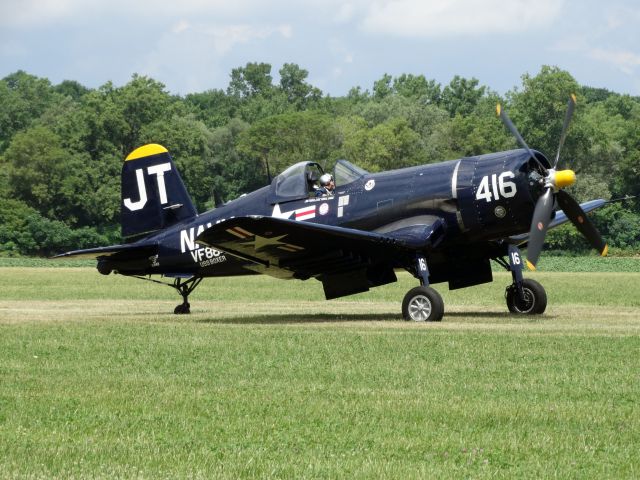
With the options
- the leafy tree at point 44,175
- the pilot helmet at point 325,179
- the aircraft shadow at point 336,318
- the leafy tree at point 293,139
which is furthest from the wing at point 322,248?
the leafy tree at point 44,175

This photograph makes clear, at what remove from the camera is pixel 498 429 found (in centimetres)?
867

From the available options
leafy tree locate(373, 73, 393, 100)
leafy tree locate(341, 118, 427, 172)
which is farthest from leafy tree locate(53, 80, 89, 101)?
leafy tree locate(341, 118, 427, 172)

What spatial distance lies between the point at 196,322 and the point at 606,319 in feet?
23.5

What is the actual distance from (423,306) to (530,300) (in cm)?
272

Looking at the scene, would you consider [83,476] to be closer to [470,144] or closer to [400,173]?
[400,173]

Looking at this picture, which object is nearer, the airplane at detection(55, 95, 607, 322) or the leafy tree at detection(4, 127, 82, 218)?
the airplane at detection(55, 95, 607, 322)

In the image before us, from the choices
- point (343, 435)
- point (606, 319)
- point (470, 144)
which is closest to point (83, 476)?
point (343, 435)

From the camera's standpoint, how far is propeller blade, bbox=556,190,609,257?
1967cm

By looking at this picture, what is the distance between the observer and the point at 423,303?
19.1 m

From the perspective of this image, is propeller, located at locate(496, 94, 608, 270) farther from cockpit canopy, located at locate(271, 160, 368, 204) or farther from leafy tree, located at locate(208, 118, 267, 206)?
leafy tree, located at locate(208, 118, 267, 206)

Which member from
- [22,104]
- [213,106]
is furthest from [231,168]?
[213,106]

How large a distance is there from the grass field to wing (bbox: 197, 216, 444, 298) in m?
1.23

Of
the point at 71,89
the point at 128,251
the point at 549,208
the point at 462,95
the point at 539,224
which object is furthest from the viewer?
the point at 71,89

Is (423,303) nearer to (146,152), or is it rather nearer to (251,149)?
(146,152)
